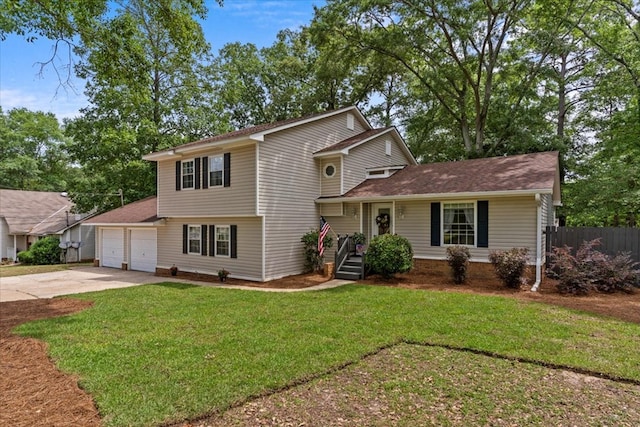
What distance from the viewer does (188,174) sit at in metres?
14.3

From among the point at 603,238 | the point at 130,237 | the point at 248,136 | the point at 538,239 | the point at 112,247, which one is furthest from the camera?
the point at 112,247

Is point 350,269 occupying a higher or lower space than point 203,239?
lower

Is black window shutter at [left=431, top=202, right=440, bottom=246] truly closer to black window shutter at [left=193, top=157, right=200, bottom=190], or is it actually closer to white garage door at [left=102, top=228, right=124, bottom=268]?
black window shutter at [left=193, top=157, right=200, bottom=190]

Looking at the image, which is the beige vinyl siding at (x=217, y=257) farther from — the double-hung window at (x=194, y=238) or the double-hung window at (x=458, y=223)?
the double-hung window at (x=458, y=223)

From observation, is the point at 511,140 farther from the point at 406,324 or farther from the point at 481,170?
the point at 406,324

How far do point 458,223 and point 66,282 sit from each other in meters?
13.6

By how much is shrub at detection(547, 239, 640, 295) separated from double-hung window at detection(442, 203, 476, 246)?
2.68 metres

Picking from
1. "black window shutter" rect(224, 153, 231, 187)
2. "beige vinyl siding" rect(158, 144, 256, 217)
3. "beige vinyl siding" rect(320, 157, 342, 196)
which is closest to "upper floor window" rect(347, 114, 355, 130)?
"beige vinyl siding" rect(320, 157, 342, 196)

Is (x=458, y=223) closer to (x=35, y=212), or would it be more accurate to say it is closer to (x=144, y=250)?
(x=144, y=250)

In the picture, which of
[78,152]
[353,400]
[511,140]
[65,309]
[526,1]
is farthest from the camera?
[78,152]

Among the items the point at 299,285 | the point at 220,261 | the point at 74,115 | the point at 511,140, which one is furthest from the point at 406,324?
the point at 74,115

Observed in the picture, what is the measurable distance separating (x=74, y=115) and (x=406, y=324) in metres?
25.0

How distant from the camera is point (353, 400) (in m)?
3.90

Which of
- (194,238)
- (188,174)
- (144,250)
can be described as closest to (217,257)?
(194,238)
